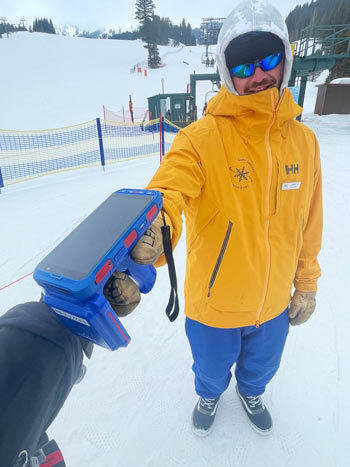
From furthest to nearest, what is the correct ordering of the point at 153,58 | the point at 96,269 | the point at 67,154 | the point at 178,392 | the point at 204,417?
the point at 153,58, the point at 67,154, the point at 178,392, the point at 204,417, the point at 96,269

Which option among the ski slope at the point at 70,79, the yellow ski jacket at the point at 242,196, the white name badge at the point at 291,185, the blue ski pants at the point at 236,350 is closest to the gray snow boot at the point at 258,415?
the blue ski pants at the point at 236,350

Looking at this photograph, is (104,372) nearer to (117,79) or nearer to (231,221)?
(231,221)

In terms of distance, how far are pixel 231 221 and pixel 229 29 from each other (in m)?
0.77

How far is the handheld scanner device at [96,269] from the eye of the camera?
587mm

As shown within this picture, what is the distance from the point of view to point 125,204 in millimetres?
775

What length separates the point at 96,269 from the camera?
59 centimetres

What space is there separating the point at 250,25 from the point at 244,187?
611 mm

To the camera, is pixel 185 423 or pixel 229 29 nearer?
pixel 229 29

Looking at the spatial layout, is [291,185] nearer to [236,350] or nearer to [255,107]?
[255,107]

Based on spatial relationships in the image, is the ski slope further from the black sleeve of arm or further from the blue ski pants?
the black sleeve of arm

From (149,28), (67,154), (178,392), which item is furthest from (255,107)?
(149,28)

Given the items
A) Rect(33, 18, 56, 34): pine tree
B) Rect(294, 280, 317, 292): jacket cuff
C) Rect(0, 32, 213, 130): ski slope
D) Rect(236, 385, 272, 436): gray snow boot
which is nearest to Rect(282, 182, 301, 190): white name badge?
Rect(294, 280, 317, 292): jacket cuff

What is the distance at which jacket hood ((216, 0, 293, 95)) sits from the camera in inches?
40.6

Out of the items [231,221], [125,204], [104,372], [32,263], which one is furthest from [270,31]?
[32,263]
